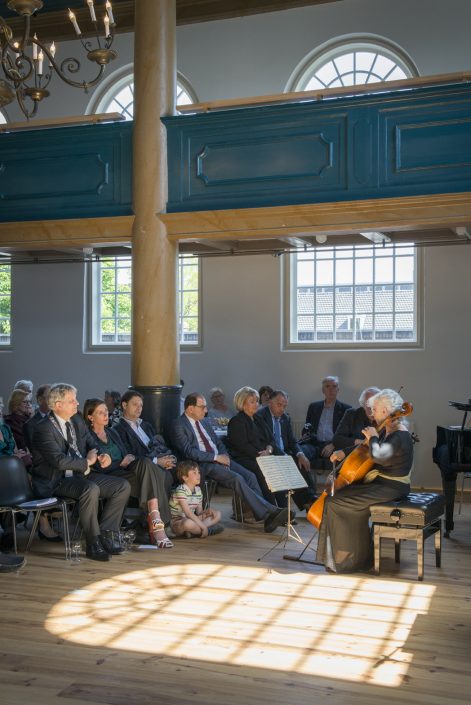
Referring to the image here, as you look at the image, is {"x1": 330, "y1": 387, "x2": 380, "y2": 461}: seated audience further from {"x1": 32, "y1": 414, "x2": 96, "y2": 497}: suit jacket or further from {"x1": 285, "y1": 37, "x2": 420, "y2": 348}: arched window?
{"x1": 32, "y1": 414, "x2": 96, "y2": 497}: suit jacket

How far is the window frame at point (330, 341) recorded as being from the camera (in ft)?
32.9

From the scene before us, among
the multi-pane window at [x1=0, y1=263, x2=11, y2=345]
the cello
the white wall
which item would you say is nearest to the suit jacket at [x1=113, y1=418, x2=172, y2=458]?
the cello

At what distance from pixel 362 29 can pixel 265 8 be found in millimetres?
1241

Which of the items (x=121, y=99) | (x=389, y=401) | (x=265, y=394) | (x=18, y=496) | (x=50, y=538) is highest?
(x=121, y=99)

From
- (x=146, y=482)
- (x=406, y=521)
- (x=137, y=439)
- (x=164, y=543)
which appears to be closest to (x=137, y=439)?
(x=137, y=439)

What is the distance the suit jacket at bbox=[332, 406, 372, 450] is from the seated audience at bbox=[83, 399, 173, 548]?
225cm

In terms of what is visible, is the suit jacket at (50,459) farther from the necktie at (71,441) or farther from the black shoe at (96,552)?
the black shoe at (96,552)

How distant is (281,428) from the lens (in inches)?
347

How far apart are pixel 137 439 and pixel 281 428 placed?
1849 mm

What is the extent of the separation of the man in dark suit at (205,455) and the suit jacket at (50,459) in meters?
1.17

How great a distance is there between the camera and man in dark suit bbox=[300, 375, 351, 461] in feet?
31.4

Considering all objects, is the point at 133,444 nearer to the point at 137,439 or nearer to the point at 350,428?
the point at 137,439

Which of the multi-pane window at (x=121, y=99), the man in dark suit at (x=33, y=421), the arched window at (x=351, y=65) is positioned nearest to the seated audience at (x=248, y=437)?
the man in dark suit at (x=33, y=421)

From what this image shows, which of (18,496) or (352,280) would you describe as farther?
(352,280)
